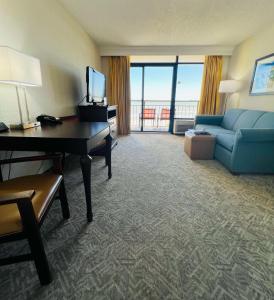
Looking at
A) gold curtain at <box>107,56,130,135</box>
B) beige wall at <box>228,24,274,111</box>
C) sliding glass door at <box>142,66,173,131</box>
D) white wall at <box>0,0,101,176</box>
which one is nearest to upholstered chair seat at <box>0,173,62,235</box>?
white wall at <box>0,0,101,176</box>

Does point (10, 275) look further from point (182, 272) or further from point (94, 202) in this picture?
point (182, 272)

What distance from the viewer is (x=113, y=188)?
1.97 m

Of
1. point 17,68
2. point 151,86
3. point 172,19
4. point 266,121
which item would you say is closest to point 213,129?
point 266,121

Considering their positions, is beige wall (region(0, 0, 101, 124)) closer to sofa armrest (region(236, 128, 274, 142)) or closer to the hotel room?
the hotel room

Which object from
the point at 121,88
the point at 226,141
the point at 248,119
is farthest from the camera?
the point at 121,88

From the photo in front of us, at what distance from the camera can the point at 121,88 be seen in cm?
471

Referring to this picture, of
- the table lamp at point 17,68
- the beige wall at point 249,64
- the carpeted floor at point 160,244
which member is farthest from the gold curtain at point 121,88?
the table lamp at point 17,68

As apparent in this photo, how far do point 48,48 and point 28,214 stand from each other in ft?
7.51

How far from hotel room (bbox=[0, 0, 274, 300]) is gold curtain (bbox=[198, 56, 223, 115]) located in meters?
0.04

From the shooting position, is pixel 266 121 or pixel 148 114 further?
pixel 148 114

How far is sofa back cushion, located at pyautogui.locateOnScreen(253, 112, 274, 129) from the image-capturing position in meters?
2.49

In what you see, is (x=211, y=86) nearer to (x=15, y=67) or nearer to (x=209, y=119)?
(x=209, y=119)

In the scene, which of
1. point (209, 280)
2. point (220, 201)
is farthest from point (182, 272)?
point (220, 201)

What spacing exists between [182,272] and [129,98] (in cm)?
441
